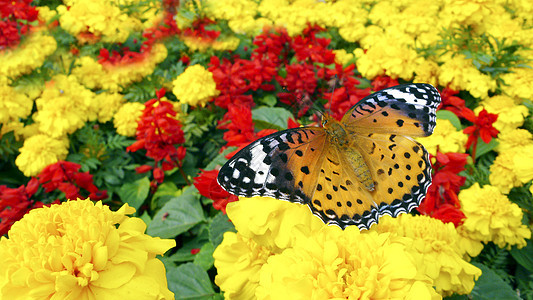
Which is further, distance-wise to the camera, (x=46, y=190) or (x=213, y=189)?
(x=46, y=190)

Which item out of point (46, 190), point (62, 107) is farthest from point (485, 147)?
point (62, 107)

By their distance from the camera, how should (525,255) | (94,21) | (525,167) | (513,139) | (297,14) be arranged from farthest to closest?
1. (297,14)
2. (94,21)
3. (513,139)
4. (525,255)
5. (525,167)

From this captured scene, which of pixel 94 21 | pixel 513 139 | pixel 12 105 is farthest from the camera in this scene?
pixel 94 21

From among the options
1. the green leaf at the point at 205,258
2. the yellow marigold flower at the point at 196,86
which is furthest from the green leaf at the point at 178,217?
the yellow marigold flower at the point at 196,86

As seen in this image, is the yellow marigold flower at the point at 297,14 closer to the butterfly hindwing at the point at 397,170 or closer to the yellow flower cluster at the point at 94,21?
the yellow flower cluster at the point at 94,21

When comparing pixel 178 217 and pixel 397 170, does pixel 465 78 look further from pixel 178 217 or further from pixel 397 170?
pixel 178 217

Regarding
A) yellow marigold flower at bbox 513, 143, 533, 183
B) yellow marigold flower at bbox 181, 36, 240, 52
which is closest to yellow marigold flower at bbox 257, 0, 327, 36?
yellow marigold flower at bbox 181, 36, 240, 52

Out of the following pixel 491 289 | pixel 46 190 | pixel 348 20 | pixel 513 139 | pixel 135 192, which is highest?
pixel 348 20
